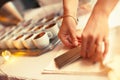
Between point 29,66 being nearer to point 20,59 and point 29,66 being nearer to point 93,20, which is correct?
point 20,59

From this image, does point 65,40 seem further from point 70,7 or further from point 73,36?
point 70,7

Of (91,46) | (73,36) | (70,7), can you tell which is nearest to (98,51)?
(91,46)

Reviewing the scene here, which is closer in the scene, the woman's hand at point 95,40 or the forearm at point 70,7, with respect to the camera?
the woman's hand at point 95,40

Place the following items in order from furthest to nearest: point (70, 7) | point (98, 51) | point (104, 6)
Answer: point (70, 7) → point (104, 6) → point (98, 51)

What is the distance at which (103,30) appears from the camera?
0.70m

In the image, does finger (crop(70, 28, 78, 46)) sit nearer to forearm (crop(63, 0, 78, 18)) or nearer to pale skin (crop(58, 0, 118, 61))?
pale skin (crop(58, 0, 118, 61))

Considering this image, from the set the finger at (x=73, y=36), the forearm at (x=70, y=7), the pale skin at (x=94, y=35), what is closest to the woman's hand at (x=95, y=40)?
the pale skin at (x=94, y=35)

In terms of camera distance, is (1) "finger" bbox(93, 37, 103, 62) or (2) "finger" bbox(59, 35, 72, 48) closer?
(1) "finger" bbox(93, 37, 103, 62)

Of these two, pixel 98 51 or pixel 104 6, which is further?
pixel 104 6

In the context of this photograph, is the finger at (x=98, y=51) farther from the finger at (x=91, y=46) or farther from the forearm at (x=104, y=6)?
the forearm at (x=104, y=6)

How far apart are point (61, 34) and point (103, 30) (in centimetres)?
23

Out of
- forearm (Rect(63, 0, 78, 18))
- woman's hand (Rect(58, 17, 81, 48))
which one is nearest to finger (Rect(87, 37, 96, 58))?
woman's hand (Rect(58, 17, 81, 48))

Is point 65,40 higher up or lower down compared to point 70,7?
lower down

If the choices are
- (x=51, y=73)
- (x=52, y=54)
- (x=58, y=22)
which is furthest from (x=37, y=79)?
(x=58, y=22)
